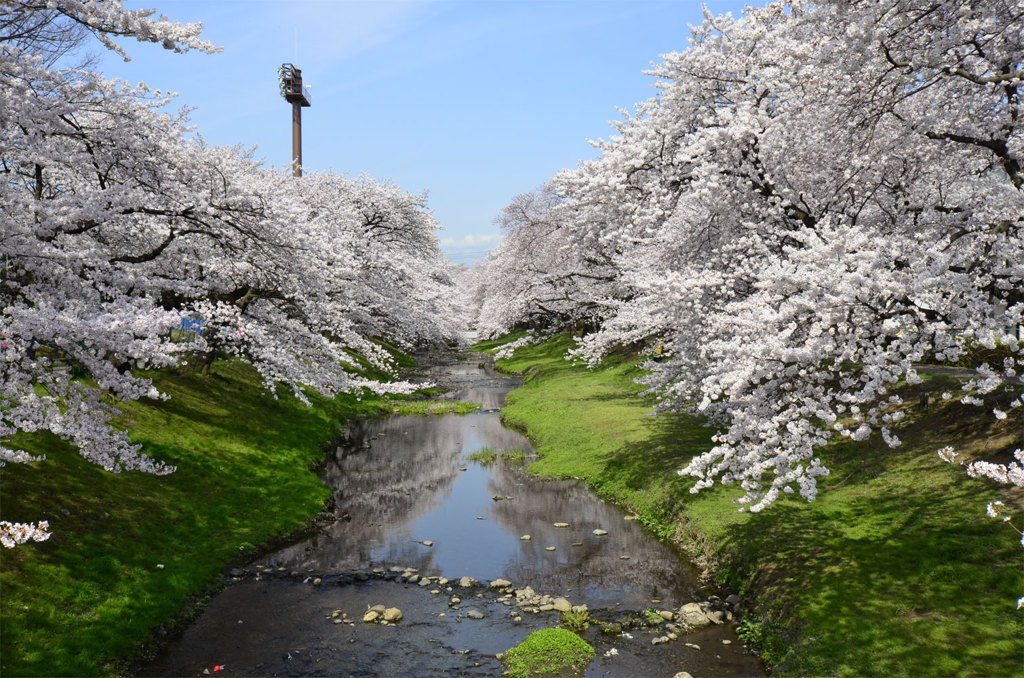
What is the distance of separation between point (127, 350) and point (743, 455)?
30.8 ft

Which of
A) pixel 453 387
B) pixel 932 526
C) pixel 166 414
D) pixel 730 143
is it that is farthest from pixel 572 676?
pixel 453 387

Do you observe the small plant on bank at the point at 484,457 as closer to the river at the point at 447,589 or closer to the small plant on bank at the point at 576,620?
the river at the point at 447,589

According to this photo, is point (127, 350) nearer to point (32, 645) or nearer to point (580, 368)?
point (32, 645)

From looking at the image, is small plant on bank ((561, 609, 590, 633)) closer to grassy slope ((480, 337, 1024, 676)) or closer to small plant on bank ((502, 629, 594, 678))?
small plant on bank ((502, 629, 594, 678))

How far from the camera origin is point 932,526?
13.2 m

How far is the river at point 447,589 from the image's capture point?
12.1 meters

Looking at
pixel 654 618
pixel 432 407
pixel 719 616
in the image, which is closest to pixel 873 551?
pixel 719 616

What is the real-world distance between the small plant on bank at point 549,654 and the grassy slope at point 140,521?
6915mm

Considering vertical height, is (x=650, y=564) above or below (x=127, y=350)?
below

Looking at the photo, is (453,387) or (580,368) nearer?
(580,368)

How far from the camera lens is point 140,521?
1567cm

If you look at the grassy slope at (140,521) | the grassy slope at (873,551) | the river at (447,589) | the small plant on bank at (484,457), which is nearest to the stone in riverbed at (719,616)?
the river at (447,589)

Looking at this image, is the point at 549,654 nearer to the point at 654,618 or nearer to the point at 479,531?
the point at 654,618

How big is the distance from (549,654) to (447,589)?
3957mm
